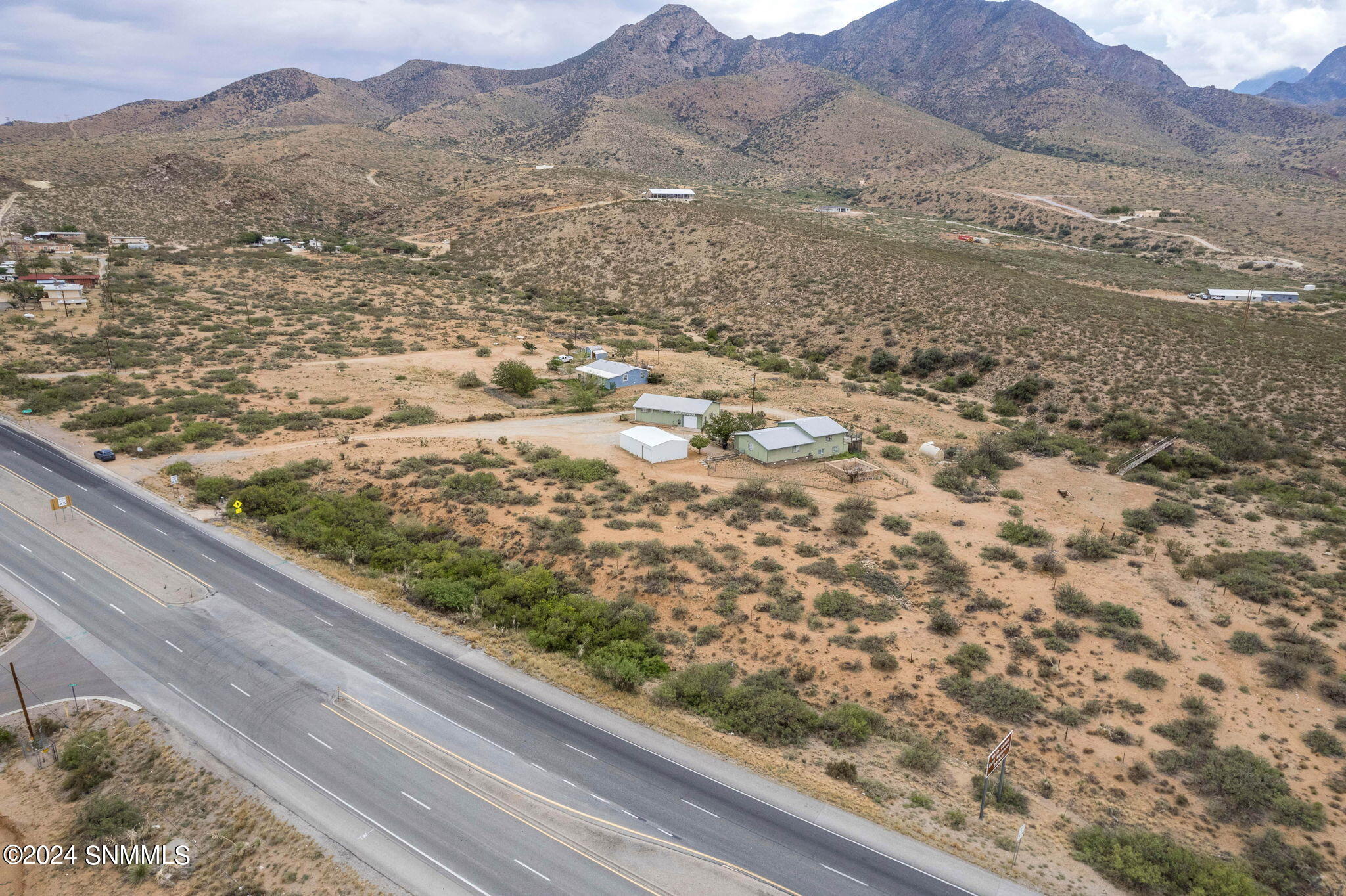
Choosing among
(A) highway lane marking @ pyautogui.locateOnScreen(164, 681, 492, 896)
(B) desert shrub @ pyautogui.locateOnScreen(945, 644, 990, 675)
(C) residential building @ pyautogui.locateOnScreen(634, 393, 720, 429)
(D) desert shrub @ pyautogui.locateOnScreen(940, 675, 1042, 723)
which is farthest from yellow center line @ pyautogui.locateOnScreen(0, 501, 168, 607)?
(B) desert shrub @ pyautogui.locateOnScreen(945, 644, 990, 675)

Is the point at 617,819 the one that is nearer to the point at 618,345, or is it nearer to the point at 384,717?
the point at 384,717

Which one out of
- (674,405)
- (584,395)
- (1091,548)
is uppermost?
(674,405)

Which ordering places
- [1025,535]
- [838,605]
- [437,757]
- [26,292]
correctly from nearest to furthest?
[437,757] → [838,605] → [1025,535] → [26,292]

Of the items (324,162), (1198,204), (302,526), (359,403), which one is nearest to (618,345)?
(359,403)

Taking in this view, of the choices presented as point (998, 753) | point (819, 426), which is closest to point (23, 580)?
point (998, 753)

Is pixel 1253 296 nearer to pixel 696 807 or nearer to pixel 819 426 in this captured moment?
pixel 819 426

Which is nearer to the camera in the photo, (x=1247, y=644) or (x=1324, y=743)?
(x=1324, y=743)
